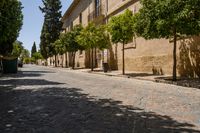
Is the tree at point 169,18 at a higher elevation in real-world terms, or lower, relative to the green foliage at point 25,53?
lower

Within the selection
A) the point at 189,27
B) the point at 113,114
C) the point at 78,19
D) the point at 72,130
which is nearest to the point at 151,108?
the point at 113,114

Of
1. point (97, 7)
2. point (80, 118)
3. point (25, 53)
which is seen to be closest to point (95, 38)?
point (97, 7)

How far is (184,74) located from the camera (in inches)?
803

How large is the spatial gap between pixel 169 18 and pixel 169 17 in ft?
0.15

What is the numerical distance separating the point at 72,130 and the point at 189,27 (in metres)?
11.4

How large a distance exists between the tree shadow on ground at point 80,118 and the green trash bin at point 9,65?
21.1 m

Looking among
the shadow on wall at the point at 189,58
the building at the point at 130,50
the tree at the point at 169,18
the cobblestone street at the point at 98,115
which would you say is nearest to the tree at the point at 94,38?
the building at the point at 130,50

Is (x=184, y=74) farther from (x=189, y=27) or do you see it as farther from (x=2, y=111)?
(x=2, y=111)

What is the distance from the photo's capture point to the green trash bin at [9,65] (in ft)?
99.9

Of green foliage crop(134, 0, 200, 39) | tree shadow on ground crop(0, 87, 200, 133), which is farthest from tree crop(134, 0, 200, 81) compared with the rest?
tree shadow on ground crop(0, 87, 200, 133)

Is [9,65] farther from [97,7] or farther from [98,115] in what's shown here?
[98,115]

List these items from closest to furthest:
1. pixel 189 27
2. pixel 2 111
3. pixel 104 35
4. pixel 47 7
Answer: pixel 2 111 < pixel 189 27 < pixel 104 35 < pixel 47 7

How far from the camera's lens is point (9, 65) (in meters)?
31.0

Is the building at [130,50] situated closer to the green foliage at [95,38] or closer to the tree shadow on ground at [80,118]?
the green foliage at [95,38]
